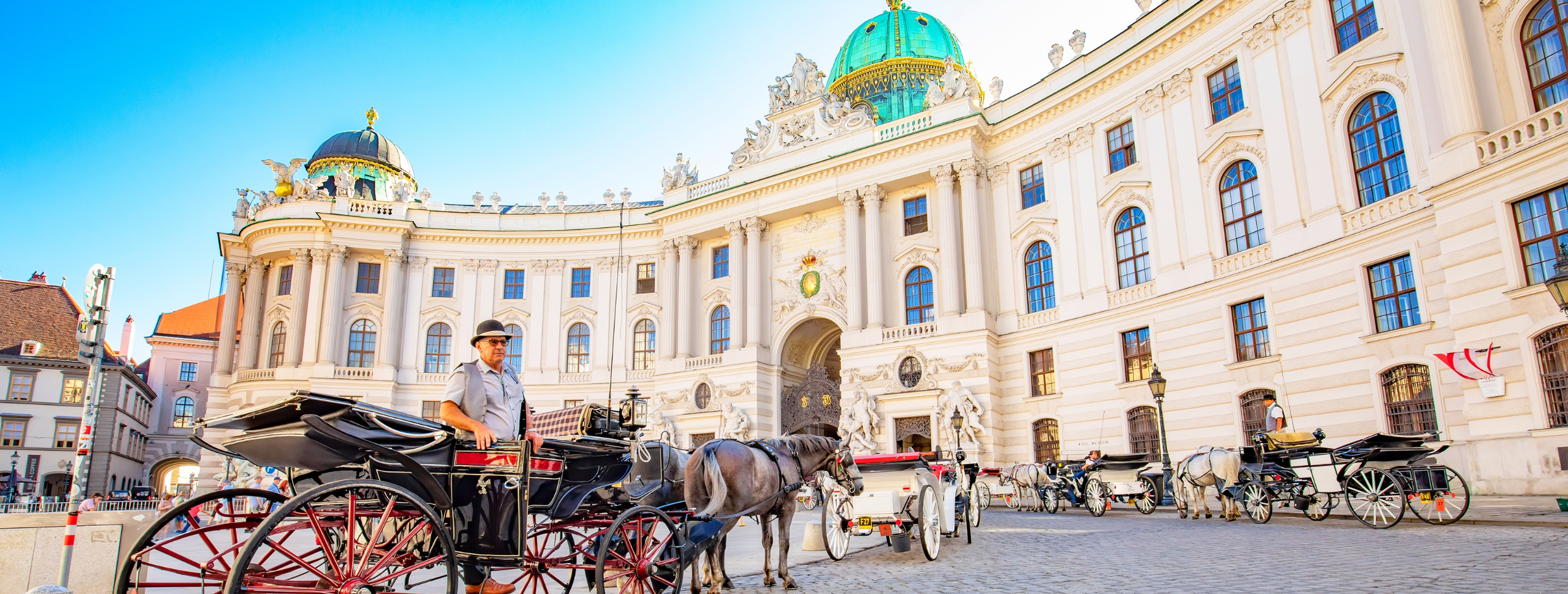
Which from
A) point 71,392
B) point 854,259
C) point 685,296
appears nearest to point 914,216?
point 854,259

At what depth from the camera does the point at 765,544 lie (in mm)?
8602

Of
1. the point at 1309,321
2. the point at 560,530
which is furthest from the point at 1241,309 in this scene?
the point at 560,530

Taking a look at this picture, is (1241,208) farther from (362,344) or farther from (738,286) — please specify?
(362,344)

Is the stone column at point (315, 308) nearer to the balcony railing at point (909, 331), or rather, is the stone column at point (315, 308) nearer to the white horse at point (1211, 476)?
the balcony railing at point (909, 331)

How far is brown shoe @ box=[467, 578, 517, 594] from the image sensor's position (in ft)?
18.4

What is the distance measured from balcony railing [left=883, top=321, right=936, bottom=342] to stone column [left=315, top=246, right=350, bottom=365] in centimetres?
2333

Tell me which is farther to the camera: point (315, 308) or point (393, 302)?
point (393, 302)

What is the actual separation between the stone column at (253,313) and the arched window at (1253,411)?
38.9 metres

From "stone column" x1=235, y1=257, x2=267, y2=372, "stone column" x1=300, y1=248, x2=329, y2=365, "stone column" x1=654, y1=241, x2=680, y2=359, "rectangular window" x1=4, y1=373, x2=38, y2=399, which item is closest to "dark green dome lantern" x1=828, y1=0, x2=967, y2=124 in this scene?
"stone column" x1=654, y1=241, x2=680, y2=359

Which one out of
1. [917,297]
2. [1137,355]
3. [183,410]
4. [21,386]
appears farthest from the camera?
[183,410]

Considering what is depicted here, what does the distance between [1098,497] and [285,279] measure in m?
37.5

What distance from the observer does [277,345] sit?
1554 inches

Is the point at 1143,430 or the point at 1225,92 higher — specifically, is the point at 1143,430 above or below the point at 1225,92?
below

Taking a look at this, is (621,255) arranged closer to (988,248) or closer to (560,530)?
(988,248)
